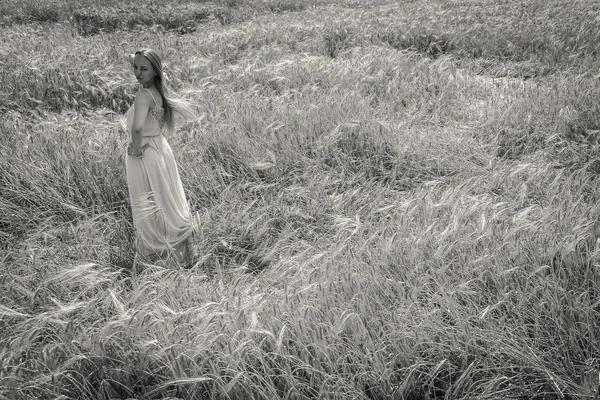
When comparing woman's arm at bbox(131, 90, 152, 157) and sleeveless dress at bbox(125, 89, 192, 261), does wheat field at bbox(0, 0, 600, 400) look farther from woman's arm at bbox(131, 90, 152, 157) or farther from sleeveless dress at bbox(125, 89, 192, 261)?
woman's arm at bbox(131, 90, 152, 157)

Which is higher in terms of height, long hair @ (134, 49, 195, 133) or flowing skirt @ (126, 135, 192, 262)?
long hair @ (134, 49, 195, 133)


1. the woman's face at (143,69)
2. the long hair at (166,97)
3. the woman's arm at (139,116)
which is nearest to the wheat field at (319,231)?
the woman's arm at (139,116)

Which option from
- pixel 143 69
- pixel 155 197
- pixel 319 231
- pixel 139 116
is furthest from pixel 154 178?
pixel 319 231

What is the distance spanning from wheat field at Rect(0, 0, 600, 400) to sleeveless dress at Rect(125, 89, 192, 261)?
0.19 meters

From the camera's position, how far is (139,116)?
3373mm

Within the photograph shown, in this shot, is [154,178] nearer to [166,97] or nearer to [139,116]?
[139,116]

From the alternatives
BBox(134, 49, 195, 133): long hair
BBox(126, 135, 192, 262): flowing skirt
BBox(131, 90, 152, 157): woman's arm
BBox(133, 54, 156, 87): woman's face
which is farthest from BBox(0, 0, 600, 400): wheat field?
BBox(133, 54, 156, 87): woman's face

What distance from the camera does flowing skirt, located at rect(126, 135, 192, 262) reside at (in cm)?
348

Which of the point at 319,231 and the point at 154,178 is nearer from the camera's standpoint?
the point at 154,178

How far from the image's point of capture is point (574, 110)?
17.4 ft

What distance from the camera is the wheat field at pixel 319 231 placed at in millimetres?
2133

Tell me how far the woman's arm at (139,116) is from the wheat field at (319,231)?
583 millimetres

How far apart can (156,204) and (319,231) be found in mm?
1166

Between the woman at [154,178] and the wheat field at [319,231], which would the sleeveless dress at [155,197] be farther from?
the wheat field at [319,231]
